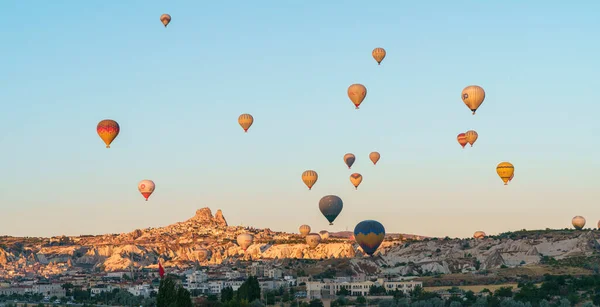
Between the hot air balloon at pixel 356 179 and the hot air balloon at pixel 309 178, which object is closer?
the hot air balloon at pixel 309 178

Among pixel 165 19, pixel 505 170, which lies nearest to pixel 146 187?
pixel 165 19

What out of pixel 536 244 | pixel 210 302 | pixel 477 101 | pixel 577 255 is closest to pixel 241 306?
pixel 210 302

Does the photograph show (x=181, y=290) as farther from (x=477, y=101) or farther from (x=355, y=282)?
(x=355, y=282)

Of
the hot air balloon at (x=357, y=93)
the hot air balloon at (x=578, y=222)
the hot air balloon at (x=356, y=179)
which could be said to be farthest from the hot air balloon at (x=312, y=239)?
the hot air balloon at (x=357, y=93)

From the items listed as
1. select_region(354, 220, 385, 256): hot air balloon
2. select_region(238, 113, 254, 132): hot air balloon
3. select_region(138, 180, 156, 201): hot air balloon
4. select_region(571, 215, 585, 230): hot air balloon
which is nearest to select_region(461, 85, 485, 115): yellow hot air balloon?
select_region(354, 220, 385, 256): hot air balloon

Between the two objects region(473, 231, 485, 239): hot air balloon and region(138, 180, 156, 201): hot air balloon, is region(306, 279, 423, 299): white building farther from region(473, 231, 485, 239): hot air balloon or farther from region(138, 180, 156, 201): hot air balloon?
region(473, 231, 485, 239): hot air balloon

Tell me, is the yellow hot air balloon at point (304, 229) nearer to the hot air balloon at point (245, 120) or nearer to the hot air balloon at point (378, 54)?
the hot air balloon at point (245, 120)
